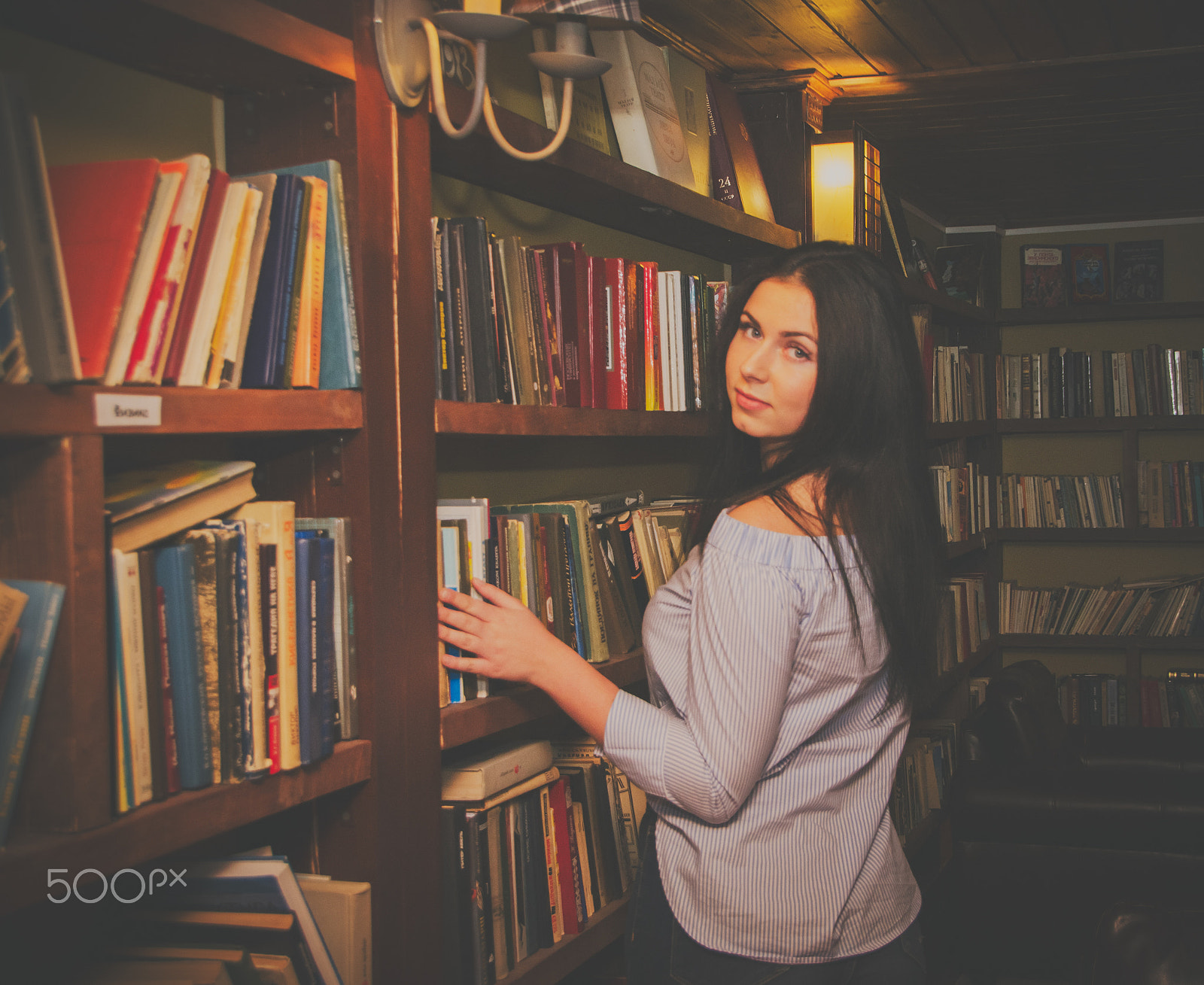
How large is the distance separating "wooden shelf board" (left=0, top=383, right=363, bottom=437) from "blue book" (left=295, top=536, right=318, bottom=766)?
0.14 metres

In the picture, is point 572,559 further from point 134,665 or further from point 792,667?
point 134,665

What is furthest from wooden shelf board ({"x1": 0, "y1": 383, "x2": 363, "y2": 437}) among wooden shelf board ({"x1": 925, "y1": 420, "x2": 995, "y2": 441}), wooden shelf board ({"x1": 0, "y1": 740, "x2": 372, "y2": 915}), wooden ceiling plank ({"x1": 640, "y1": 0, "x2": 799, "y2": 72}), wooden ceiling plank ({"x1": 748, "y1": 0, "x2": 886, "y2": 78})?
wooden shelf board ({"x1": 925, "y1": 420, "x2": 995, "y2": 441})

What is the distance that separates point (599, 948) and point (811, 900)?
59 centimetres

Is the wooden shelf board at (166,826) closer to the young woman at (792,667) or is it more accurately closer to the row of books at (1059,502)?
the young woman at (792,667)

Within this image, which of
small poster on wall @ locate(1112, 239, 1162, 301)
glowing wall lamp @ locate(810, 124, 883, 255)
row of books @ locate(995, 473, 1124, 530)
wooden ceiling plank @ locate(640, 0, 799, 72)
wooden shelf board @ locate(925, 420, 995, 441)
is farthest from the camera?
small poster on wall @ locate(1112, 239, 1162, 301)

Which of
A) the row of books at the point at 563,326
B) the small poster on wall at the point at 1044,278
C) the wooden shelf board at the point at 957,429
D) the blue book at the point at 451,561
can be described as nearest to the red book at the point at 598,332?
the row of books at the point at 563,326

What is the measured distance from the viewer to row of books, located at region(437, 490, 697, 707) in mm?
1374

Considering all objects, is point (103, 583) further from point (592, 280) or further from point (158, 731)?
point (592, 280)

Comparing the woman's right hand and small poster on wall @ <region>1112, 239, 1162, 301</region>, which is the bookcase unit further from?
the woman's right hand

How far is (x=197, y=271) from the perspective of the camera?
3.28ft

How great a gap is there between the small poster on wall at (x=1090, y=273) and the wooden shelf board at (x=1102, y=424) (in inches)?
23.5

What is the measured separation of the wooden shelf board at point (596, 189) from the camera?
1.45 meters

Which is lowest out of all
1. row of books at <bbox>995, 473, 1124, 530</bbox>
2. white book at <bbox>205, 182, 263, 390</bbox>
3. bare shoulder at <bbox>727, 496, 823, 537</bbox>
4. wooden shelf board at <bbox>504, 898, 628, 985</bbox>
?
wooden shelf board at <bbox>504, 898, 628, 985</bbox>

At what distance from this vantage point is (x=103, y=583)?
891mm
